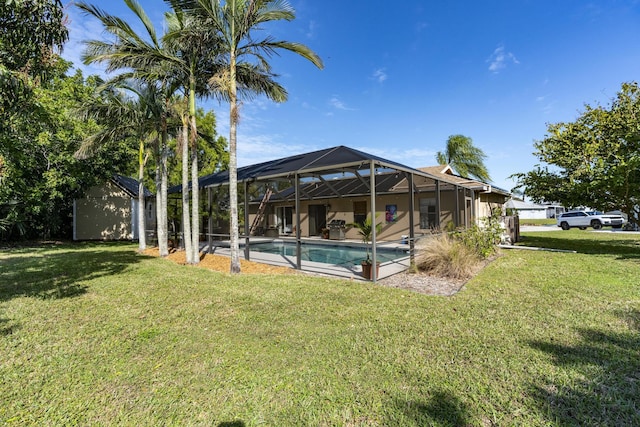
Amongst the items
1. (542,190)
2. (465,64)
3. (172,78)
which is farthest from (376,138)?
(172,78)

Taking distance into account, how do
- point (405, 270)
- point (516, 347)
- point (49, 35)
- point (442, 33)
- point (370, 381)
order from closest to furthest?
point (370, 381)
point (516, 347)
point (49, 35)
point (405, 270)
point (442, 33)

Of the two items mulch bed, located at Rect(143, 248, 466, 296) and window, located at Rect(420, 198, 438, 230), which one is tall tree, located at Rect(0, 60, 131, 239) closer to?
mulch bed, located at Rect(143, 248, 466, 296)

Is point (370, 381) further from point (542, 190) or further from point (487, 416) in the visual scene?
point (542, 190)

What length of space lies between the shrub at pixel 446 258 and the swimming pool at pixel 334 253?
2.09 meters

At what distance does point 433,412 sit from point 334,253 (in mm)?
9827

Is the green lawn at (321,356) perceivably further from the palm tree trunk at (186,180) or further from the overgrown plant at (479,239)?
the palm tree trunk at (186,180)

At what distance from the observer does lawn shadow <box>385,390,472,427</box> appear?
208 centimetres

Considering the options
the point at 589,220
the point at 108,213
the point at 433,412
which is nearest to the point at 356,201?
the point at 433,412

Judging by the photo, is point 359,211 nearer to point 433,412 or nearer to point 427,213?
point 427,213

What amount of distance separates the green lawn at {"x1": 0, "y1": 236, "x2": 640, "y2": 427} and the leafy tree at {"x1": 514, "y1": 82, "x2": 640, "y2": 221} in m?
6.48

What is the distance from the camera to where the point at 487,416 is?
7.00 feet

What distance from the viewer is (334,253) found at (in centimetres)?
1200

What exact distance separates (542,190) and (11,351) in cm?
1594

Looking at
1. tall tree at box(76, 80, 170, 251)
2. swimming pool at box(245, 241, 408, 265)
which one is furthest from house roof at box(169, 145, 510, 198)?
tall tree at box(76, 80, 170, 251)
